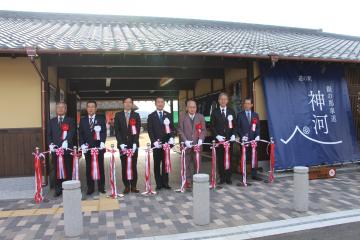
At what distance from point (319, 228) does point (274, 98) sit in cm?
418

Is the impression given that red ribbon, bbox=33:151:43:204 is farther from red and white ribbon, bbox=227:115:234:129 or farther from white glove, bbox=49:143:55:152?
red and white ribbon, bbox=227:115:234:129

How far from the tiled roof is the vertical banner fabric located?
58cm

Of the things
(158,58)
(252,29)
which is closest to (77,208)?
(158,58)

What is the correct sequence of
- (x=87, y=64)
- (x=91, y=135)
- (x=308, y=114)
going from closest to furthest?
(x=91, y=135) < (x=87, y=64) < (x=308, y=114)

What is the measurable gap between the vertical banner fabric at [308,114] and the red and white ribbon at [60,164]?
4.89m

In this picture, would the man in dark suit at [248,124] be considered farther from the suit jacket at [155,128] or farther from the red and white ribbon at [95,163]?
the red and white ribbon at [95,163]

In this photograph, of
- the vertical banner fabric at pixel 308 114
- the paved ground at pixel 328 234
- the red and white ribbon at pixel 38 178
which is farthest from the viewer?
the vertical banner fabric at pixel 308 114

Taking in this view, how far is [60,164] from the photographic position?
7.00 meters

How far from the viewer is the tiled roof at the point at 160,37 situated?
7.39 meters

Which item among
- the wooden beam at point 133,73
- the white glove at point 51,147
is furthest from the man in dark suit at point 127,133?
the wooden beam at point 133,73

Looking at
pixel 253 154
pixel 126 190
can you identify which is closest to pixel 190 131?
pixel 253 154

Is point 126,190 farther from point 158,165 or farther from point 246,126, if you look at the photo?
point 246,126

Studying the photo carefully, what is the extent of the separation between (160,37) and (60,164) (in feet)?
15.4

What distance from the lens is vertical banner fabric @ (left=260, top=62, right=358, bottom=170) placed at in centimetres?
863
